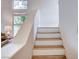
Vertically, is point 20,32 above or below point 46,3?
below

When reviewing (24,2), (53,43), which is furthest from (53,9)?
(53,43)

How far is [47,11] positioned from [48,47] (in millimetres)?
3790

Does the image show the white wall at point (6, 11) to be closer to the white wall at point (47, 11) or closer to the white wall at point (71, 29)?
the white wall at point (47, 11)

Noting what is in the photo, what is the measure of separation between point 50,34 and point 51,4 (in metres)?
3.33

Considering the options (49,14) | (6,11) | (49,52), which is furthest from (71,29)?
(6,11)

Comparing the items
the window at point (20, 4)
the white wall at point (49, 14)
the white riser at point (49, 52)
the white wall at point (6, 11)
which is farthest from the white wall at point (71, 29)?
the white wall at point (6, 11)

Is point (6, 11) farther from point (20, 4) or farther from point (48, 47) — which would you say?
point (48, 47)

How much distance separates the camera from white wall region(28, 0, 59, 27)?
23.9 feet

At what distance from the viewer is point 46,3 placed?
24.3ft

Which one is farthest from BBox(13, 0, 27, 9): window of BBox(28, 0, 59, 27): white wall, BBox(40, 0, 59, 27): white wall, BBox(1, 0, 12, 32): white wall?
BBox(40, 0, 59, 27): white wall

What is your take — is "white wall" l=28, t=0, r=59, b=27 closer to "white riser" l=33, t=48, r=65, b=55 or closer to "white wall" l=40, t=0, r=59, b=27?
"white wall" l=40, t=0, r=59, b=27

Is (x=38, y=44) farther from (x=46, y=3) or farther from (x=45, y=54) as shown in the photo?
(x=46, y=3)

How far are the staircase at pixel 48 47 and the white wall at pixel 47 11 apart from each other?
2.55m

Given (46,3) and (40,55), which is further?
(46,3)
